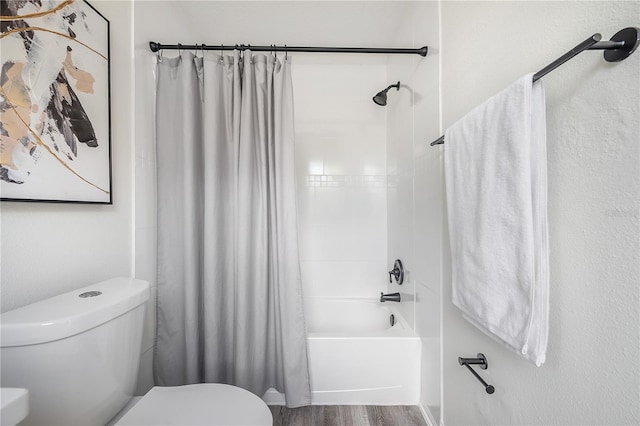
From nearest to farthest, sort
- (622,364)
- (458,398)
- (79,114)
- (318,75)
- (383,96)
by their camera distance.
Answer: (622,364), (79,114), (458,398), (383,96), (318,75)

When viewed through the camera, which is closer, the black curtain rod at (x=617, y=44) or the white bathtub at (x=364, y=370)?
the black curtain rod at (x=617, y=44)

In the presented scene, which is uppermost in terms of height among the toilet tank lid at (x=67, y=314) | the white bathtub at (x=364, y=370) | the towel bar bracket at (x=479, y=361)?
the toilet tank lid at (x=67, y=314)

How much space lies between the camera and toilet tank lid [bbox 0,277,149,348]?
620 mm

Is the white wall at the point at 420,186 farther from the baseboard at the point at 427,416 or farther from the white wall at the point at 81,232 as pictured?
the white wall at the point at 81,232

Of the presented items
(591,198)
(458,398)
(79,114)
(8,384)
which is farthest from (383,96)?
(8,384)

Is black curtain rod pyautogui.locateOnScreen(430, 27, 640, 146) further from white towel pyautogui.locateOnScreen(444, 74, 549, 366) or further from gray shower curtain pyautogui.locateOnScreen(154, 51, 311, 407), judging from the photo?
gray shower curtain pyautogui.locateOnScreen(154, 51, 311, 407)

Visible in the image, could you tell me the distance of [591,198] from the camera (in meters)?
0.54

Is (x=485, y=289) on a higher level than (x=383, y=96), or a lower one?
lower

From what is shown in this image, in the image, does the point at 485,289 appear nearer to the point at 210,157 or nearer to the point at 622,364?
the point at 622,364

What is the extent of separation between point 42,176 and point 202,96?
2.63ft

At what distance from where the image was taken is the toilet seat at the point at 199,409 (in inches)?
32.4

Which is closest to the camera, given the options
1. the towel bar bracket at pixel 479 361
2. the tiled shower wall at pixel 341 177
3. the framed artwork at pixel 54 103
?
the framed artwork at pixel 54 103

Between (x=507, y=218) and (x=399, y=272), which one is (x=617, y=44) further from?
(x=399, y=272)

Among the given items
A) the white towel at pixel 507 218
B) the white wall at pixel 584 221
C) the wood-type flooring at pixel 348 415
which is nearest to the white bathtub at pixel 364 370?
the wood-type flooring at pixel 348 415
